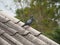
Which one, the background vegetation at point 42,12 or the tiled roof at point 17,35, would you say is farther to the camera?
the background vegetation at point 42,12

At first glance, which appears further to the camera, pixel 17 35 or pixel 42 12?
pixel 42 12

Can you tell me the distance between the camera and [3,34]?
3.27m

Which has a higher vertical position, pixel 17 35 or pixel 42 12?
pixel 42 12

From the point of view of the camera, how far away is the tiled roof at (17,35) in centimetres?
317

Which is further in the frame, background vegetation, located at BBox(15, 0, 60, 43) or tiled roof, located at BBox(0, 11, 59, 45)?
background vegetation, located at BBox(15, 0, 60, 43)

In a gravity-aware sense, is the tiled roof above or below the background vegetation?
below

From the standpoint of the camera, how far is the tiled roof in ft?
10.4

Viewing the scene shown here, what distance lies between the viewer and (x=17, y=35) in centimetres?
335

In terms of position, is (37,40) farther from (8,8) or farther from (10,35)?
(8,8)

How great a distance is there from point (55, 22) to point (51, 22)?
37cm

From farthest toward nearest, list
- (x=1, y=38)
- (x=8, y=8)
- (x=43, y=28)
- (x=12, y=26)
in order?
(x=8, y=8)
(x=43, y=28)
(x=12, y=26)
(x=1, y=38)

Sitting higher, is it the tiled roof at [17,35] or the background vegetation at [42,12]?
the background vegetation at [42,12]

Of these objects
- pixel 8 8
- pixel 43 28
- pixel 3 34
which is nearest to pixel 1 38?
pixel 3 34

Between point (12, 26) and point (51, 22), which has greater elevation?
point (51, 22)
